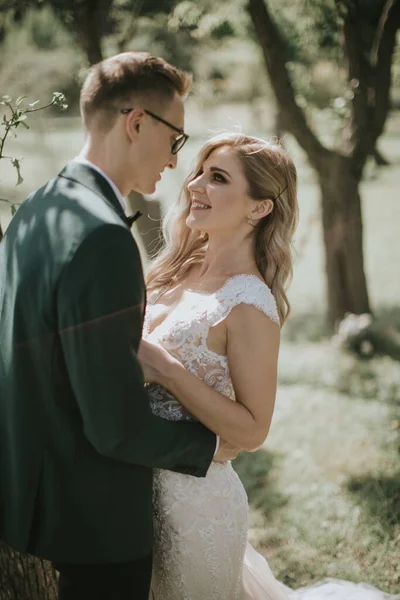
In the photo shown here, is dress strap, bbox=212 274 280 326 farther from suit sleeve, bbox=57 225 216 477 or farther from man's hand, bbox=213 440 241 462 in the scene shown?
suit sleeve, bbox=57 225 216 477

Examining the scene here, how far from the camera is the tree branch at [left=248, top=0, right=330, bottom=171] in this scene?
6.55 metres

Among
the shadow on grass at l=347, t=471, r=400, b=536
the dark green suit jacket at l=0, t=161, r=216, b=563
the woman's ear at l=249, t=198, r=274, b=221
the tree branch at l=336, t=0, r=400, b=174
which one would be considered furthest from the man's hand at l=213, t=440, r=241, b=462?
the tree branch at l=336, t=0, r=400, b=174

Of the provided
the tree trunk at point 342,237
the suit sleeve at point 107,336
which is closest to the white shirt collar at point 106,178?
the suit sleeve at point 107,336

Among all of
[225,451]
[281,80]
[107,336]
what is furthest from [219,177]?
[281,80]

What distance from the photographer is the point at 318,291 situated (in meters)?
11.9

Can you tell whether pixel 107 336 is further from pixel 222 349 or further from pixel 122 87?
pixel 222 349

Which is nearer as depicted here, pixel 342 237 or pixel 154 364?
pixel 154 364

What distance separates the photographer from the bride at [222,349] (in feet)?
8.18


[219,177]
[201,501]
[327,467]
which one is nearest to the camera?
[201,501]

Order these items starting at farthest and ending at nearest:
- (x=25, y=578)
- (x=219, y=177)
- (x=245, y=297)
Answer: (x=219, y=177) → (x=25, y=578) → (x=245, y=297)

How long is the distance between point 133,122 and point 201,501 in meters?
1.45

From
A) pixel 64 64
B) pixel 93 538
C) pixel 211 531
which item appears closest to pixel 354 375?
pixel 211 531

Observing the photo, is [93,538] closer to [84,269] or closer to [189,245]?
[84,269]

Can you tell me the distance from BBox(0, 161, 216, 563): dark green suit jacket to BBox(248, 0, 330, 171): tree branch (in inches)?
207
